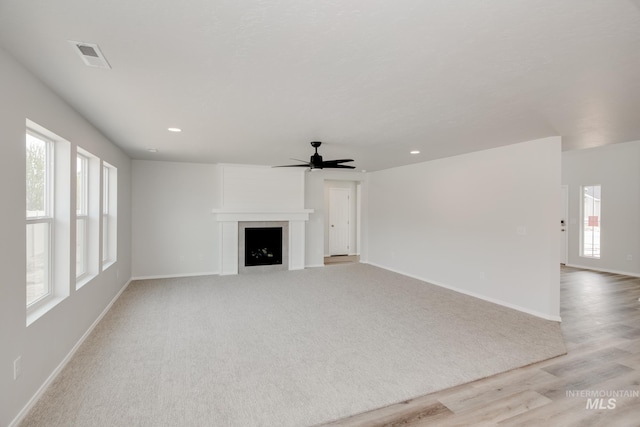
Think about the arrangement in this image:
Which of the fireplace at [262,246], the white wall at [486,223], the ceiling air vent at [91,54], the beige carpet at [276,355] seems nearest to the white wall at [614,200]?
the white wall at [486,223]

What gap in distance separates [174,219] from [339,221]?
4.78 meters

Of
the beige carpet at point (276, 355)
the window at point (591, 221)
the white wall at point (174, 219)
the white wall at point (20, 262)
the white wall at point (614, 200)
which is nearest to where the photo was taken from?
the white wall at point (20, 262)

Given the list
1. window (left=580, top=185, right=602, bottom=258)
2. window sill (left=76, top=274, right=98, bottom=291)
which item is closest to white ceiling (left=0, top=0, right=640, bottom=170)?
window sill (left=76, top=274, right=98, bottom=291)

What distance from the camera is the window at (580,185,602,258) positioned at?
716 cm

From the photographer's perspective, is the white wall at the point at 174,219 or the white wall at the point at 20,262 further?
the white wall at the point at 174,219

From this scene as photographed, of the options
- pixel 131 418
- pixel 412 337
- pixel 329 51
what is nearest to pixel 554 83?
pixel 329 51

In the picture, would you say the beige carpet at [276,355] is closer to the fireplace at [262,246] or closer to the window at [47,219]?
the window at [47,219]

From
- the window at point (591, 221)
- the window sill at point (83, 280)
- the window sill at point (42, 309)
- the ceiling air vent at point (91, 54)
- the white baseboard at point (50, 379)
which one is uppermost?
the ceiling air vent at point (91, 54)

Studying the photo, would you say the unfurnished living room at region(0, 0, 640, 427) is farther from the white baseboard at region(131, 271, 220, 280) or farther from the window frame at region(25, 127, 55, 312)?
the white baseboard at region(131, 271, 220, 280)

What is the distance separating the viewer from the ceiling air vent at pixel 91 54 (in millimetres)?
1816

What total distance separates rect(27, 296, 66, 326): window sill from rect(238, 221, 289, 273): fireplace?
4020mm

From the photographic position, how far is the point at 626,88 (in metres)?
2.41

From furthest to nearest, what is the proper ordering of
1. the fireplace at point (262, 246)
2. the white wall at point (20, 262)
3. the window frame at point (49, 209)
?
the fireplace at point (262, 246) → the window frame at point (49, 209) → the white wall at point (20, 262)

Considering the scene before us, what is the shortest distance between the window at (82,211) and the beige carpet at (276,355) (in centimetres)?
82
